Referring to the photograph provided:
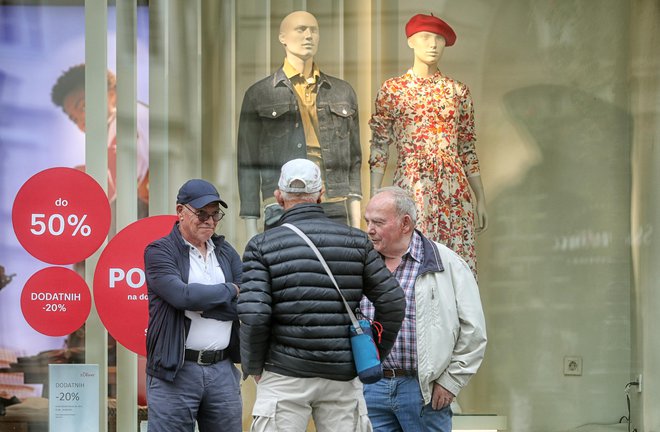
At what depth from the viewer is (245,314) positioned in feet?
13.0

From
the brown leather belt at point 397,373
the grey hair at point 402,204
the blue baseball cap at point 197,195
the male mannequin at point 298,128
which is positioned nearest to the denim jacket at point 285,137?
the male mannequin at point 298,128

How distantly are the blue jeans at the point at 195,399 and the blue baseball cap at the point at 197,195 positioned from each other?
2.22ft

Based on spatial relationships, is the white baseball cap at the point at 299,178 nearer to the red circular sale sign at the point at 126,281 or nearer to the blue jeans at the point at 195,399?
the blue jeans at the point at 195,399

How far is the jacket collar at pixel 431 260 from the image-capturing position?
15.0 feet

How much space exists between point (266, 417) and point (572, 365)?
3.14 meters

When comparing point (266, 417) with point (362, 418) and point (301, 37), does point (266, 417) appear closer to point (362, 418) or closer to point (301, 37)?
point (362, 418)

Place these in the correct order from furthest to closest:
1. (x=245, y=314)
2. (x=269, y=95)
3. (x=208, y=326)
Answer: (x=269, y=95) → (x=208, y=326) → (x=245, y=314)

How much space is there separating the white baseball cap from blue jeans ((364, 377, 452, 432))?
87 cm

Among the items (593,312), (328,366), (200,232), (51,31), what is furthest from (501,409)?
(51,31)

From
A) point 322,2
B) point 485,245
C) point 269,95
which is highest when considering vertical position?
point 322,2

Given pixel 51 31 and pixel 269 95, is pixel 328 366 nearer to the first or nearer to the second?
pixel 269 95

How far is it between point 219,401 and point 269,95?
6.98 feet

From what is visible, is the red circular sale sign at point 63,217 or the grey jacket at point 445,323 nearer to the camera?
the grey jacket at point 445,323

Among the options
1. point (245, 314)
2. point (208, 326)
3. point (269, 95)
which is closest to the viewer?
point (245, 314)
